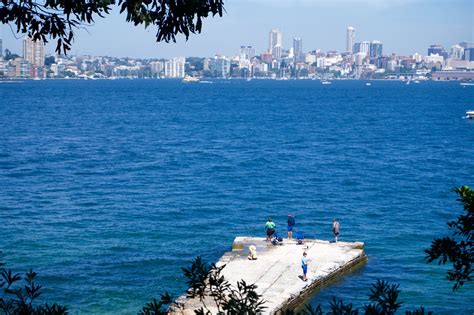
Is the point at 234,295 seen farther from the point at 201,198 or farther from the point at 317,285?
the point at 201,198

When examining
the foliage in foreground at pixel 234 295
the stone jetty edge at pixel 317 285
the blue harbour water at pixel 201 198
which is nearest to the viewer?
the foliage in foreground at pixel 234 295

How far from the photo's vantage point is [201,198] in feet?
154

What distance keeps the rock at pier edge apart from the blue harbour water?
0.66 m

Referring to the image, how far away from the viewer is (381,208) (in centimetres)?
4409

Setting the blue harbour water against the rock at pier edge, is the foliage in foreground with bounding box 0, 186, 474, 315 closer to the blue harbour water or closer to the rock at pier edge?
the rock at pier edge

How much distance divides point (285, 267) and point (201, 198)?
19.4 m

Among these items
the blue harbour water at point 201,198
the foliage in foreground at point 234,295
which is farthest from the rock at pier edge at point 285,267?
the foliage in foreground at point 234,295

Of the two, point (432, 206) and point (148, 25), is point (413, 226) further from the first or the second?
point (148, 25)

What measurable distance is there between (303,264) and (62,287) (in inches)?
327

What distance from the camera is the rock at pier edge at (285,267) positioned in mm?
24734

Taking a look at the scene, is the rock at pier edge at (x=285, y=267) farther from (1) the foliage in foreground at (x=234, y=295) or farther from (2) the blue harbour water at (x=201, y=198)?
(1) the foliage in foreground at (x=234, y=295)

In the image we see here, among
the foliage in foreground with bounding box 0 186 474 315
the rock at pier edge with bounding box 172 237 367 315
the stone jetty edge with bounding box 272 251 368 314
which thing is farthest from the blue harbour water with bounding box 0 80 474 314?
the foliage in foreground with bounding box 0 186 474 315

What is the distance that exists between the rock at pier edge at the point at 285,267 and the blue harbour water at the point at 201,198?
0.66 m

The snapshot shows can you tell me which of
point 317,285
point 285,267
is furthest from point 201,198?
point 317,285
